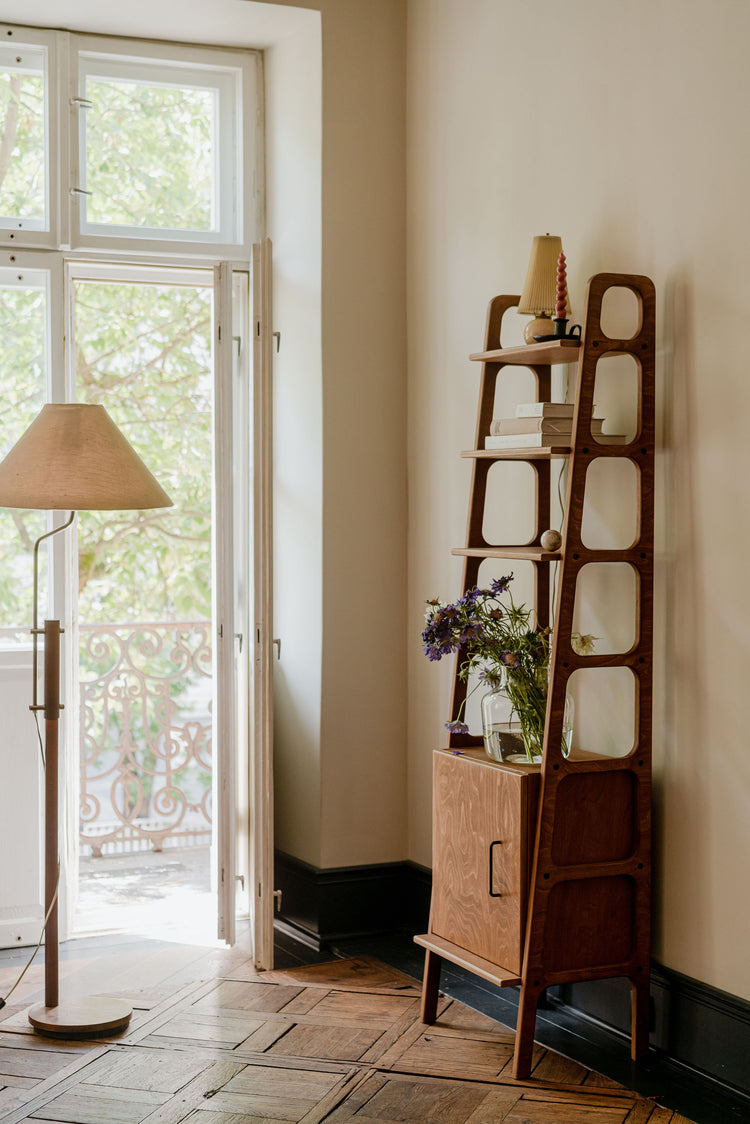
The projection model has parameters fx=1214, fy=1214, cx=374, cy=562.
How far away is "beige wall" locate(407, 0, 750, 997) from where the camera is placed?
110 inches

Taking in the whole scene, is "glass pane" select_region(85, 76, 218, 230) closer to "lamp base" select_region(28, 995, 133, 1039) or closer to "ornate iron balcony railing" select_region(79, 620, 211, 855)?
"ornate iron balcony railing" select_region(79, 620, 211, 855)

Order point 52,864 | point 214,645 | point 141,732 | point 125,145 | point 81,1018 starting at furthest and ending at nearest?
point 141,732 < point 125,145 < point 214,645 < point 52,864 < point 81,1018

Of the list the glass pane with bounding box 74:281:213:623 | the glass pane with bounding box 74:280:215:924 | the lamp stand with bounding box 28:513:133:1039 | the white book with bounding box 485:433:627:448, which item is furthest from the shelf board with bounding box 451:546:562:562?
the glass pane with bounding box 74:281:213:623

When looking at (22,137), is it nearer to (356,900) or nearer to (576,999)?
(356,900)

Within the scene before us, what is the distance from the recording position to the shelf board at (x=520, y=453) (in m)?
3.04

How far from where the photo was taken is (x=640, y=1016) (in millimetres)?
3023

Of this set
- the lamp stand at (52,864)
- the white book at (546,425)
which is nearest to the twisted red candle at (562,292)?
the white book at (546,425)

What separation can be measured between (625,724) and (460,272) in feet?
5.31

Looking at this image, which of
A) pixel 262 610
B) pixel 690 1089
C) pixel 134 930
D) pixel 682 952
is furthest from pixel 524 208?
pixel 134 930

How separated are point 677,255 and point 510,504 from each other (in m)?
0.99

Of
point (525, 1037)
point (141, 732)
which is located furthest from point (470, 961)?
point (141, 732)

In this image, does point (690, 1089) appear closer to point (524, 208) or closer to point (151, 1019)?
point (151, 1019)

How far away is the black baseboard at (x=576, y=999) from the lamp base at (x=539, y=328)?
5.43ft

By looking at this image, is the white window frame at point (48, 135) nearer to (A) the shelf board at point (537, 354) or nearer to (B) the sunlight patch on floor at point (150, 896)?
(A) the shelf board at point (537, 354)
